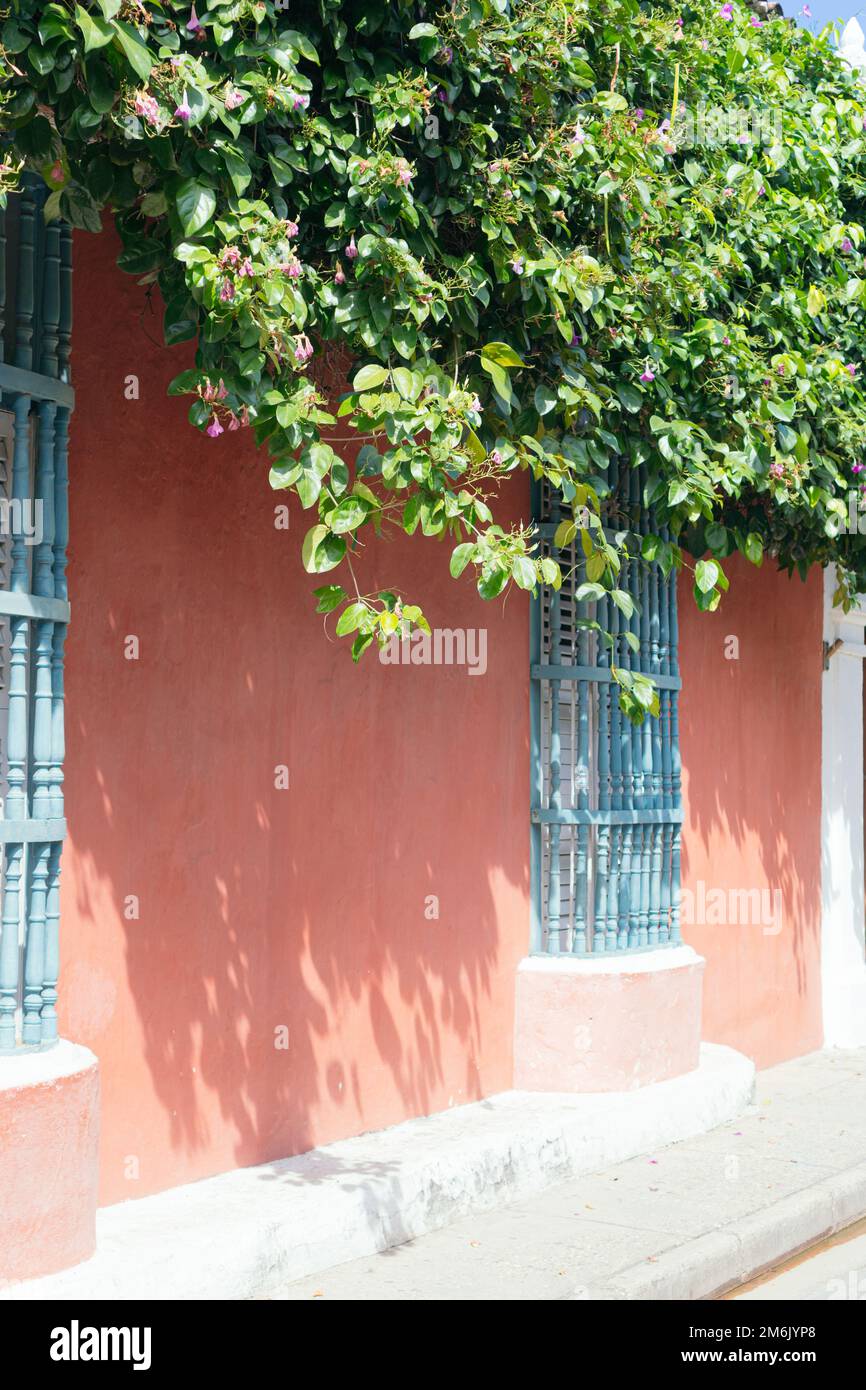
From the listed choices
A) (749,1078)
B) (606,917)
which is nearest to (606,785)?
(606,917)

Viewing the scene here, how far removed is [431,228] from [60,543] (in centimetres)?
160

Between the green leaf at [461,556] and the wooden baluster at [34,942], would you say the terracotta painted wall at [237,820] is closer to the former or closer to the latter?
the wooden baluster at [34,942]

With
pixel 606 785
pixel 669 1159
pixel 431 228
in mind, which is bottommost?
pixel 669 1159

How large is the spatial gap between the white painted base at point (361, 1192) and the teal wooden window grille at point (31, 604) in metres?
0.77

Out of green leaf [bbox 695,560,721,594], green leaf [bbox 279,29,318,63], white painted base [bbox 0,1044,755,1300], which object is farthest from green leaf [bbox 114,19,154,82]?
green leaf [bbox 695,560,721,594]

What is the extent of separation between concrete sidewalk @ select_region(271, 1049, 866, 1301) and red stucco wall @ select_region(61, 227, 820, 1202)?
0.70m

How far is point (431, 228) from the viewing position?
4.78m

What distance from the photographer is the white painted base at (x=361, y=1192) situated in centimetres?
434

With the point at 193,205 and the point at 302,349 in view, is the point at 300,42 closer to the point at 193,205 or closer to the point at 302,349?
the point at 193,205

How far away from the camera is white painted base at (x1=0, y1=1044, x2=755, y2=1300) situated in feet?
14.2

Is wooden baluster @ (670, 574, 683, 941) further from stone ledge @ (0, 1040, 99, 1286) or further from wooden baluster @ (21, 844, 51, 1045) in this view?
wooden baluster @ (21, 844, 51, 1045)

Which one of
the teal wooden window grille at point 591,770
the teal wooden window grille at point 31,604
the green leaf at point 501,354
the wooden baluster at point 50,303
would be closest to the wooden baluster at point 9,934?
the teal wooden window grille at point 31,604

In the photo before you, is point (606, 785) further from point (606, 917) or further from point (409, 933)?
point (409, 933)

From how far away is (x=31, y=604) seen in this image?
4.10 meters
